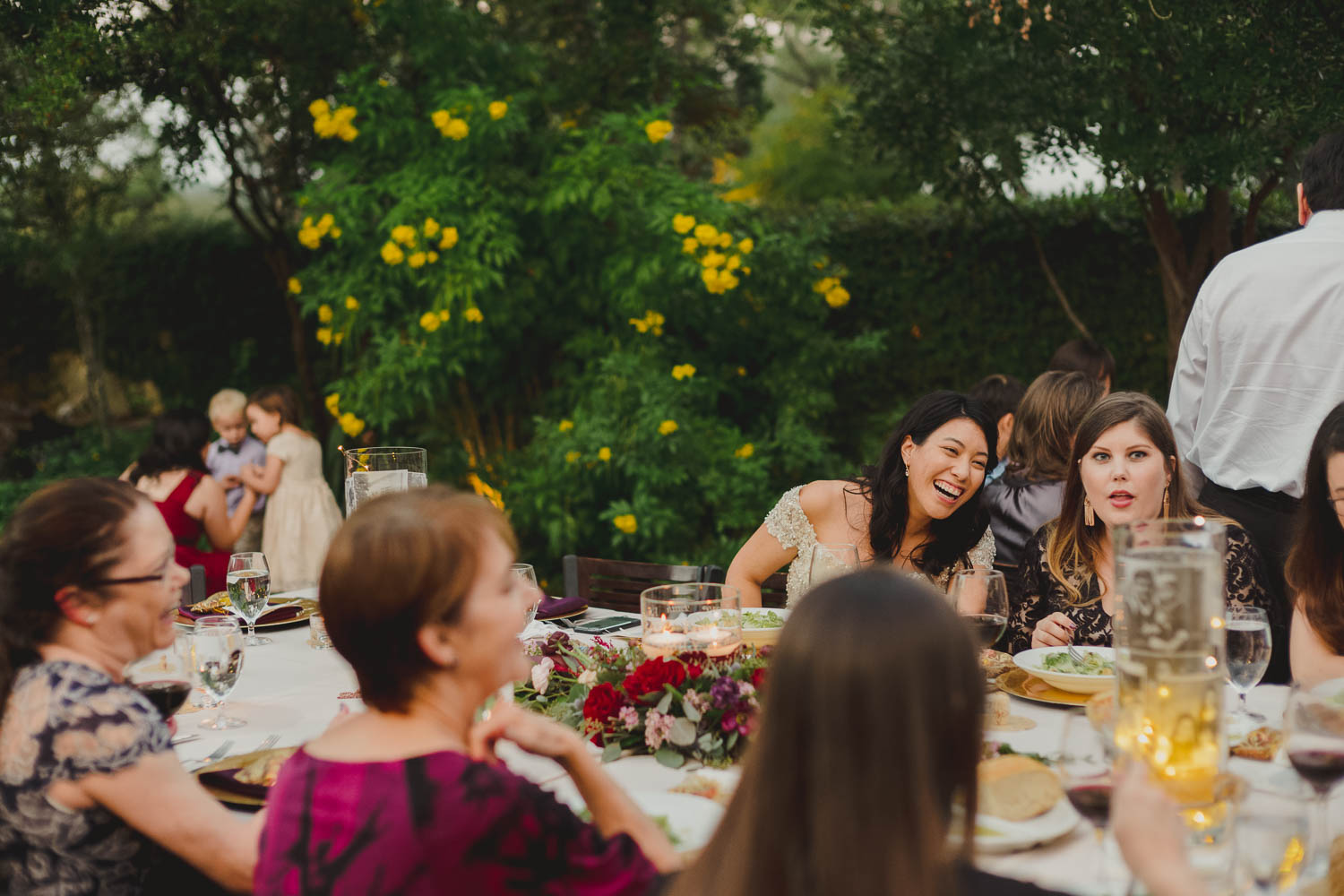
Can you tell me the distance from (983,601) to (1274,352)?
1.62 metres

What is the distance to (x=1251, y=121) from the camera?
4.46m

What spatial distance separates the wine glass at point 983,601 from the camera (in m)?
2.00

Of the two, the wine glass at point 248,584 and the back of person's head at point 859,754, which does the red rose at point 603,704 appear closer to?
the back of person's head at point 859,754

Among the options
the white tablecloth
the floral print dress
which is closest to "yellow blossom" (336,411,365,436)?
the white tablecloth

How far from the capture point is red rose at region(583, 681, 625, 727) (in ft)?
6.25

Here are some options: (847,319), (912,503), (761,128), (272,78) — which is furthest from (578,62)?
(761,128)

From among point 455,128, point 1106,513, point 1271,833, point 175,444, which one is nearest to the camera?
point 1271,833

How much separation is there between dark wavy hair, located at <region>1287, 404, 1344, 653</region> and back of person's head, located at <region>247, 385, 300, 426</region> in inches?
192

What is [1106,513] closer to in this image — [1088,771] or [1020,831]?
[1020,831]

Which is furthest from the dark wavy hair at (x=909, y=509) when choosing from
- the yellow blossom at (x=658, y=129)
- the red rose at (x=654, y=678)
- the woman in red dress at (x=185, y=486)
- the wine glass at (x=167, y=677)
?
the woman in red dress at (x=185, y=486)

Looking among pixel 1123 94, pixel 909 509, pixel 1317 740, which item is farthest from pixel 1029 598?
pixel 1123 94

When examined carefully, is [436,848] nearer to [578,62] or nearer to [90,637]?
[90,637]

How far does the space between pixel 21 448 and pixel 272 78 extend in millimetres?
4021

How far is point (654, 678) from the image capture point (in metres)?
1.89
